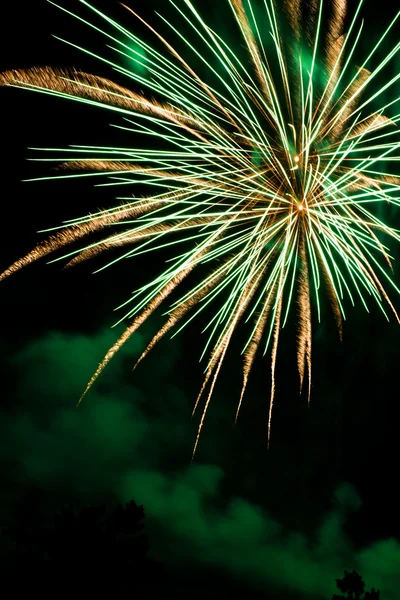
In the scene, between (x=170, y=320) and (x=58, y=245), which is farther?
(x=170, y=320)

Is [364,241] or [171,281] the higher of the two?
[364,241]

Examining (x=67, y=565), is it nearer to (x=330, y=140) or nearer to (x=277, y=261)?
(x=277, y=261)

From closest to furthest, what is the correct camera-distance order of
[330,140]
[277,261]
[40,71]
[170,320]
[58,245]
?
[40,71] < [58,245] < [330,140] < [170,320] < [277,261]

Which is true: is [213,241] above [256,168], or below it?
below

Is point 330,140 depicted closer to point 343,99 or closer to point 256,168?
point 343,99

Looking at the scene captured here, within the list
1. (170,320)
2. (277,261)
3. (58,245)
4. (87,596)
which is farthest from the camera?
(87,596)

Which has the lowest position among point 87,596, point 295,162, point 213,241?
point 87,596

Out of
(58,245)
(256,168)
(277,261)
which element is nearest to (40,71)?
(58,245)

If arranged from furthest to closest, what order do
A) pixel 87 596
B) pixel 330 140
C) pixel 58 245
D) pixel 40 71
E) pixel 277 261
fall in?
1. pixel 87 596
2. pixel 277 261
3. pixel 330 140
4. pixel 58 245
5. pixel 40 71

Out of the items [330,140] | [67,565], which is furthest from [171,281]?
[67,565]
